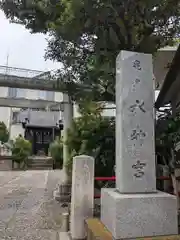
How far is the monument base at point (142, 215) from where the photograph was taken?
274cm

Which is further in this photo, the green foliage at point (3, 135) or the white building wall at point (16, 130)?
the white building wall at point (16, 130)

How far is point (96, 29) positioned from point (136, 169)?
3.04 m

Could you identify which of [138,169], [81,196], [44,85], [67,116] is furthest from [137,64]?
[67,116]

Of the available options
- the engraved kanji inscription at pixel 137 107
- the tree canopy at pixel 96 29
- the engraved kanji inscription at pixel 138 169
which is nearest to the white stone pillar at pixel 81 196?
the engraved kanji inscription at pixel 138 169

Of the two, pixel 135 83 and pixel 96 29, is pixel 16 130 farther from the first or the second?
pixel 135 83

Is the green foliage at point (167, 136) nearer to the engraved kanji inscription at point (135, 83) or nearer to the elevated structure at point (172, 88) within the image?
the elevated structure at point (172, 88)

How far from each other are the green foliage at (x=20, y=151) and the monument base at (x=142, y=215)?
17143 millimetres

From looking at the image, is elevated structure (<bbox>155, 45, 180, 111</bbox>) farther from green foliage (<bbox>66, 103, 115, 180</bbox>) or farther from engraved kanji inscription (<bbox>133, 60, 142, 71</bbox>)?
engraved kanji inscription (<bbox>133, 60, 142, 71</bbox>)

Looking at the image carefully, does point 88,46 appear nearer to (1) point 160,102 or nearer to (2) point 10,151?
(1) point 160,102

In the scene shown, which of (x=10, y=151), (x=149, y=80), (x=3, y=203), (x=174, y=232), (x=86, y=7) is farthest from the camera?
(x=10, y=151)

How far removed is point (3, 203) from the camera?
7332 mm

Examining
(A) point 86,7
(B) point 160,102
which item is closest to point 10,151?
(B) point 160,102

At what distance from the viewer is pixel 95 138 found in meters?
6.32

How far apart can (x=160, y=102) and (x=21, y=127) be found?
19.3 metres
